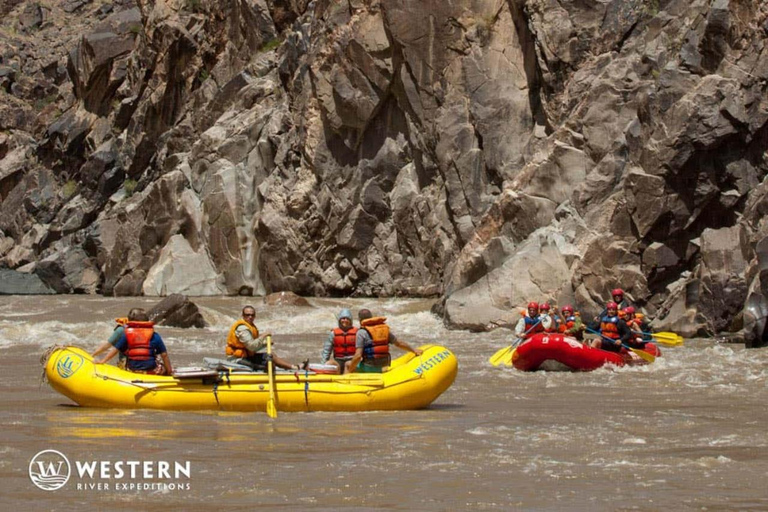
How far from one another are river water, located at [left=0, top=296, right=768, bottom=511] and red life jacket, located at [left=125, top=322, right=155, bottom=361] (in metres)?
0.89

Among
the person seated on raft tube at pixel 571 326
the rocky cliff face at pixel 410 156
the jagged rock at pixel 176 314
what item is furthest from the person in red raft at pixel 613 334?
the jagged rock at pixel 176 314

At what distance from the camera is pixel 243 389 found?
40.3 ft

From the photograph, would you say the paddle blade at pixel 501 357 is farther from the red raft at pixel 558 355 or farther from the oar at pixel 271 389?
the oar at pixel 271 389

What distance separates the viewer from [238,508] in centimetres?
759

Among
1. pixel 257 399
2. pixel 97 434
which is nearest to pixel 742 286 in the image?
pixel 257 399

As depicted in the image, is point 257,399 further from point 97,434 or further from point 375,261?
point 375,261

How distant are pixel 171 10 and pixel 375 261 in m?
19.5

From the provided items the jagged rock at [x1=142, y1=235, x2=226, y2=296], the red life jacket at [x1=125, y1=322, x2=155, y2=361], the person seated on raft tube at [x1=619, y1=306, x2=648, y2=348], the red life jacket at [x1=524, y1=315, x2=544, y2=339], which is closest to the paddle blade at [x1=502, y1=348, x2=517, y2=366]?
the red life jacket at [x1=524, y1=315, x2=544, y2=339]

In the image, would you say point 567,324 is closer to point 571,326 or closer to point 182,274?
point 571,326

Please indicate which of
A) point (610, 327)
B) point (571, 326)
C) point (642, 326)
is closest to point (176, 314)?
point (571, 326)

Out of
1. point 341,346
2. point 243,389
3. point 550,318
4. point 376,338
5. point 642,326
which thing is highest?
point 376,338

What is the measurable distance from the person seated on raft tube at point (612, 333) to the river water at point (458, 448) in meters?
1.37

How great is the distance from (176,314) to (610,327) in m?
12.1

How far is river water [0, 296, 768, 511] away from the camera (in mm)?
7875
